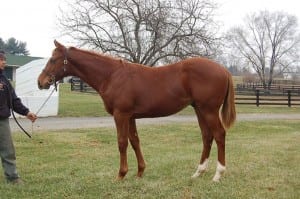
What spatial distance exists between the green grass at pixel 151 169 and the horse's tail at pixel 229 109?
901 mm

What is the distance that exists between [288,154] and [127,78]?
483 cm

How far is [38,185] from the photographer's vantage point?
620cm

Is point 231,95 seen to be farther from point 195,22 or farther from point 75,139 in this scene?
point 195,22

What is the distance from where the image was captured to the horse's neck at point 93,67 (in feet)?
21.7

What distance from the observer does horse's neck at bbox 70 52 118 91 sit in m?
6.61

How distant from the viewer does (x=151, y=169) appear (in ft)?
24.1

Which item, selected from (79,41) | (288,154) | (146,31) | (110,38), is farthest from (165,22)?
(288,154)

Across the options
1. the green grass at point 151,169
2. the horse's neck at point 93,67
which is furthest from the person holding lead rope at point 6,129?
the horse's neck at point 93,67

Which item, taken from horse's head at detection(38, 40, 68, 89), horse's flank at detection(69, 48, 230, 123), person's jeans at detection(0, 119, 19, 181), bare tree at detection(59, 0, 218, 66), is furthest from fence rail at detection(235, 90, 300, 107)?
person's jeans at detection(0, 119, 19, 181)

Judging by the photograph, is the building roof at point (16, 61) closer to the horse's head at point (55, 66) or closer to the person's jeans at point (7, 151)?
the horse's head at point (55, 66)

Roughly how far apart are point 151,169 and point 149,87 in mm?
1711

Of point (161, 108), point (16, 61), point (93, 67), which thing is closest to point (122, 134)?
point (161, 108)

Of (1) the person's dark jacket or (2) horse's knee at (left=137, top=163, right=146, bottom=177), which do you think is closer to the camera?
(1) the person's dark jacket

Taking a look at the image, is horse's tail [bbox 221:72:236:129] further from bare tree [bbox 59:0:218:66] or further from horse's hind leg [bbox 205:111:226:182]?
bare tree [bbox 59:0:218:66]
